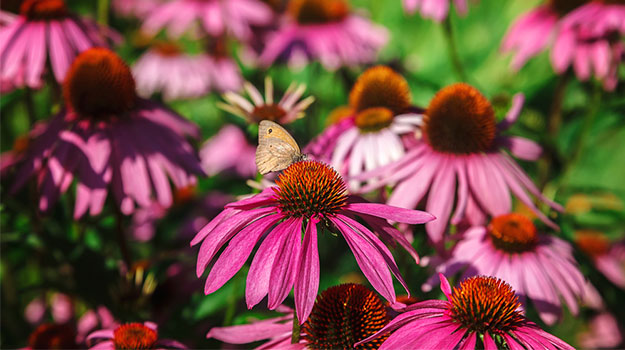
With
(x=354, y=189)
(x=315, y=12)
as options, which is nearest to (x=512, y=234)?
(x=354, y=189)

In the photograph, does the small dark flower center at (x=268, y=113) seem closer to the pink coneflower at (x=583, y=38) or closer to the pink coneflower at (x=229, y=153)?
the pink coneflower at (x=583, y=38)

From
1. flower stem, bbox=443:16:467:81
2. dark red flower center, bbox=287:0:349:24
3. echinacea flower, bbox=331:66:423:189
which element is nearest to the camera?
echinacea flower, bbox=331:66:423:189

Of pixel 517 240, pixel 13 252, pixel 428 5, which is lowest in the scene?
pixel 13 252

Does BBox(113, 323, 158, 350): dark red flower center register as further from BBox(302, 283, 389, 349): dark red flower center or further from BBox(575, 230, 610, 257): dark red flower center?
BBox(575, 230, 610, 257): dark red flower center

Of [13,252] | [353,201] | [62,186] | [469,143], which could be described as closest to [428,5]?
[469,143]

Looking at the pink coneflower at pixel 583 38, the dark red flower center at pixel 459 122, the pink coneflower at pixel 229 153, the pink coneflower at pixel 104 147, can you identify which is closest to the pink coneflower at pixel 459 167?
the dark red flower center at pixel 459 122

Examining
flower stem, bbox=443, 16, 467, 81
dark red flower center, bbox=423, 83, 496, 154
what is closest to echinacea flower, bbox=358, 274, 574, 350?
dark red flower center, bbox=423, 83, 496, 154

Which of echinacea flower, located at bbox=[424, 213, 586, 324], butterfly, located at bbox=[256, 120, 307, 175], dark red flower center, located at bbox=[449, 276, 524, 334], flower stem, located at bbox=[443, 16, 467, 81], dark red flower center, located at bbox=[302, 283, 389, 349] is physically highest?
flower stem, located at bbox=[443, 16, 467, 81]

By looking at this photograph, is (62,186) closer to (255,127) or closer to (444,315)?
(255,127)
